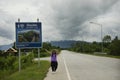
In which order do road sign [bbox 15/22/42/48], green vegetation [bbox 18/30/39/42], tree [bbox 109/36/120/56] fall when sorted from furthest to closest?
tree [bbox 109/36/120/56]
green vegetation [bbox 18/30/39/42]
road sign [bbox 15/22/42/48]

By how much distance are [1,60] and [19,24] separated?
4228mm

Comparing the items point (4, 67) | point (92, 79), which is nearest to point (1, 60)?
point (4, 67)

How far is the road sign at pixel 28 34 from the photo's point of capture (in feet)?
86.6

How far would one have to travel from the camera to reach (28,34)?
26.8m

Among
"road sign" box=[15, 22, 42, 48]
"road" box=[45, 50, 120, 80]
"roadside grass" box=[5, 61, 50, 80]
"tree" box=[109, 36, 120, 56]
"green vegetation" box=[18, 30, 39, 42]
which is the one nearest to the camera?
"road" box=[45, 50, 120, 80]

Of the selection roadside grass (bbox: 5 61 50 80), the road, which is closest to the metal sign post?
the road

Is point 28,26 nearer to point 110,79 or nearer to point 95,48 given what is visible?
point 110,79

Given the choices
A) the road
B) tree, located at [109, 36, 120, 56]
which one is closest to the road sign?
the road

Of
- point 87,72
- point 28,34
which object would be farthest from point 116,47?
point 87,72

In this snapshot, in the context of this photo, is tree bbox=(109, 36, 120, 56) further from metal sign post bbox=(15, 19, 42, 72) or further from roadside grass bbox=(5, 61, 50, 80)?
roadside grass bbox=(5, 61, 50, 80)

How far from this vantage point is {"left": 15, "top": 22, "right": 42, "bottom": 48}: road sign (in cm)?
2639

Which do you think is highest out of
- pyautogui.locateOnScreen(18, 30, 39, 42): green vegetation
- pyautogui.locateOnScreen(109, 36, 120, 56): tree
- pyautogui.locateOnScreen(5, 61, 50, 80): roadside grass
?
pyautogui.locateOnScreen(18, 30, 39, 42): green vegetation

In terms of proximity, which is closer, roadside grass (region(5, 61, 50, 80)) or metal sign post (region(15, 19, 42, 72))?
roadside grass (region(5, 61, 50, 80))

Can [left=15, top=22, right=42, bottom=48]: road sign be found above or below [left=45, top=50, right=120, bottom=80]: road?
above
